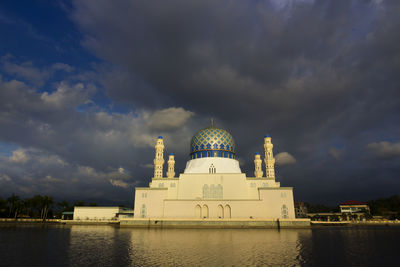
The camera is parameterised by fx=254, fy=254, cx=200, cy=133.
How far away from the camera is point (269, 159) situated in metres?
41.3

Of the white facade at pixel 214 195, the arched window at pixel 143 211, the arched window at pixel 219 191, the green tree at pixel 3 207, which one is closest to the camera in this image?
the white facade at pixel 214 195

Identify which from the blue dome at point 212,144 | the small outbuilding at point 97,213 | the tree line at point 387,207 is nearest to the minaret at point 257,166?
the blue dome at point 212,144

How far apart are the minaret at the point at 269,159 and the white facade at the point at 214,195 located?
7.08 feet

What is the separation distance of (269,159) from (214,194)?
38.5ft

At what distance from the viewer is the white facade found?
33.8 m

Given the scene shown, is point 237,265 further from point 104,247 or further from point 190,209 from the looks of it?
point 190,209

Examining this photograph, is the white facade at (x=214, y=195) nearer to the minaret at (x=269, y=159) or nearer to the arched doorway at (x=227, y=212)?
the arched doorway at (x=227, y=212)

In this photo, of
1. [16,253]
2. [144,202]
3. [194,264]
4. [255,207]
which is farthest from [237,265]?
[144,202]

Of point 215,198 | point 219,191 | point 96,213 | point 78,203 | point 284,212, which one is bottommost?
point 96,213

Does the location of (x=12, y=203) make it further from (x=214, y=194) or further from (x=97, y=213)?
(x=214, y=194)

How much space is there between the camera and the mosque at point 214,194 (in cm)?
3366

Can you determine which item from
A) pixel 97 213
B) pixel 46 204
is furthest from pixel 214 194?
pixel 46 204

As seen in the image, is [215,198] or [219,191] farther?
[219,191]

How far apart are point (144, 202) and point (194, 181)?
7.51m
